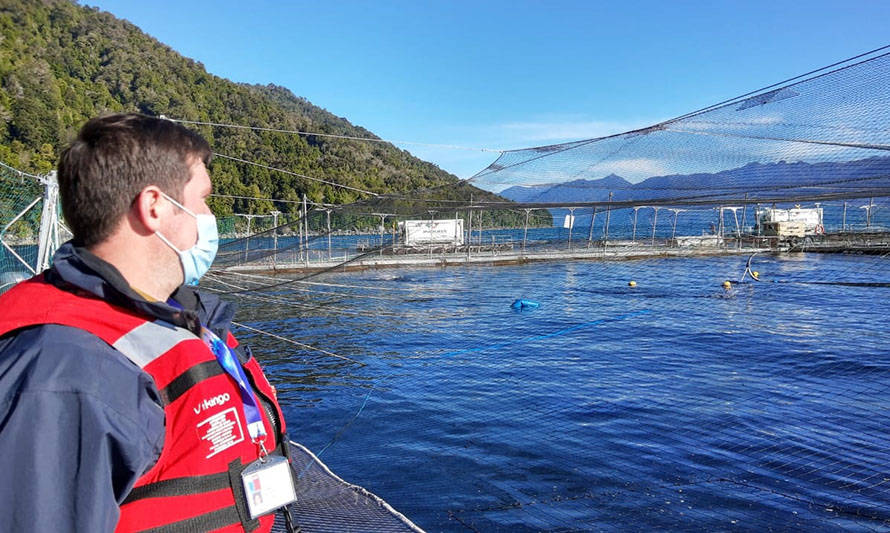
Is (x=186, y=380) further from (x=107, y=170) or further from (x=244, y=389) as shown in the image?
(x=107, y=170)

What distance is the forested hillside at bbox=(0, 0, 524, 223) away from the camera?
190 feet

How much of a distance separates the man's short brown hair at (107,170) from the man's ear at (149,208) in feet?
0.05

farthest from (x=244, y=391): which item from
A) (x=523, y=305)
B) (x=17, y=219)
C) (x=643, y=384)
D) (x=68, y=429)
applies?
(x=523, y=305)

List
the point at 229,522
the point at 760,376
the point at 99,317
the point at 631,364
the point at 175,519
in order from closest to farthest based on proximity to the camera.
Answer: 1. the point at 99,317
2. the point at 175,519
3. the point at 229,522
4. the point at 760,376
5. the point at 631,364

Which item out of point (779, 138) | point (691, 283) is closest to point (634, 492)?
point (779, 138)

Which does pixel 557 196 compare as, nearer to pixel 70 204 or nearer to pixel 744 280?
pixel 70 204

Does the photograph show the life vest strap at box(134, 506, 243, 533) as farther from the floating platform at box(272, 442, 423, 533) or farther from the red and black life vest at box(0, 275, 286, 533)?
the floating platform at box(272, 442, 423, 533)

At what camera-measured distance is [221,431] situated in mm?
1624

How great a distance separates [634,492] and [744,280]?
27.4 m

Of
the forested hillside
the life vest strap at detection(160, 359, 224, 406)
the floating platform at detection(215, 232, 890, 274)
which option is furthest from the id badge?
the forested hillside

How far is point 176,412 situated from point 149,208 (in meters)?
0.57

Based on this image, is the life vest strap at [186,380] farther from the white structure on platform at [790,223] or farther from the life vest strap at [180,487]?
the white structure on platform at [790,223]

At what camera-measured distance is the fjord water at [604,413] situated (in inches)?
247

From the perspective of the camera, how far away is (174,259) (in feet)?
5.65
